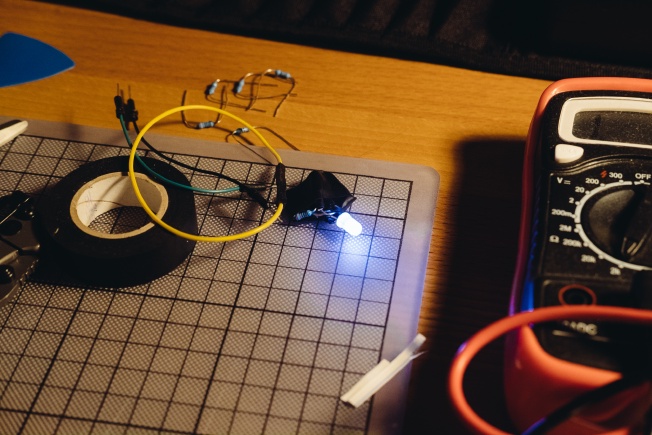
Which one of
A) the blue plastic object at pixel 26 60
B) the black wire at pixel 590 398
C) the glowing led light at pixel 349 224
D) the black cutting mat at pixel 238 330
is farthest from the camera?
the blue plastic object at pixel 26 60

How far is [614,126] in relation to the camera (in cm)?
63

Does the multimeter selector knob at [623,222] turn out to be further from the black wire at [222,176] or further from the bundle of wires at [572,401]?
the black wire at [222,176]

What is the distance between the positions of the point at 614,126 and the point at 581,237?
14 cm

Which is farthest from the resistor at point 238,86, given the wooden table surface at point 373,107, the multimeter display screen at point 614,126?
the multimeter display screen at point 614,126

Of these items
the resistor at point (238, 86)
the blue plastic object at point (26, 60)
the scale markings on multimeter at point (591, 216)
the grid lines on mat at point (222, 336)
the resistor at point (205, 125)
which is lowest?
the grid lines on mat at point (222, 336)

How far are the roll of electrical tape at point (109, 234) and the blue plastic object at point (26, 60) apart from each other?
20cm

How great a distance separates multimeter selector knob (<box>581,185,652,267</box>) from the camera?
543 millimetres

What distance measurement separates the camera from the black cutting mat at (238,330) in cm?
56

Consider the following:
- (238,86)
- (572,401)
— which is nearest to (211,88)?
(238,86)

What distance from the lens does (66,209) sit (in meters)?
0.61

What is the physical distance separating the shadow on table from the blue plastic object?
46cm

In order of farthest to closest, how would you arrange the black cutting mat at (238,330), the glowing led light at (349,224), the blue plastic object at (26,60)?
the blue plastic object at (26,60) → the glowing led light at (349,224) → the black cutting mat at (238,330)

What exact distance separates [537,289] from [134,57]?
545 mm

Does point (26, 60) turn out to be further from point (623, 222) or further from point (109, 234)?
point (623, 222)
